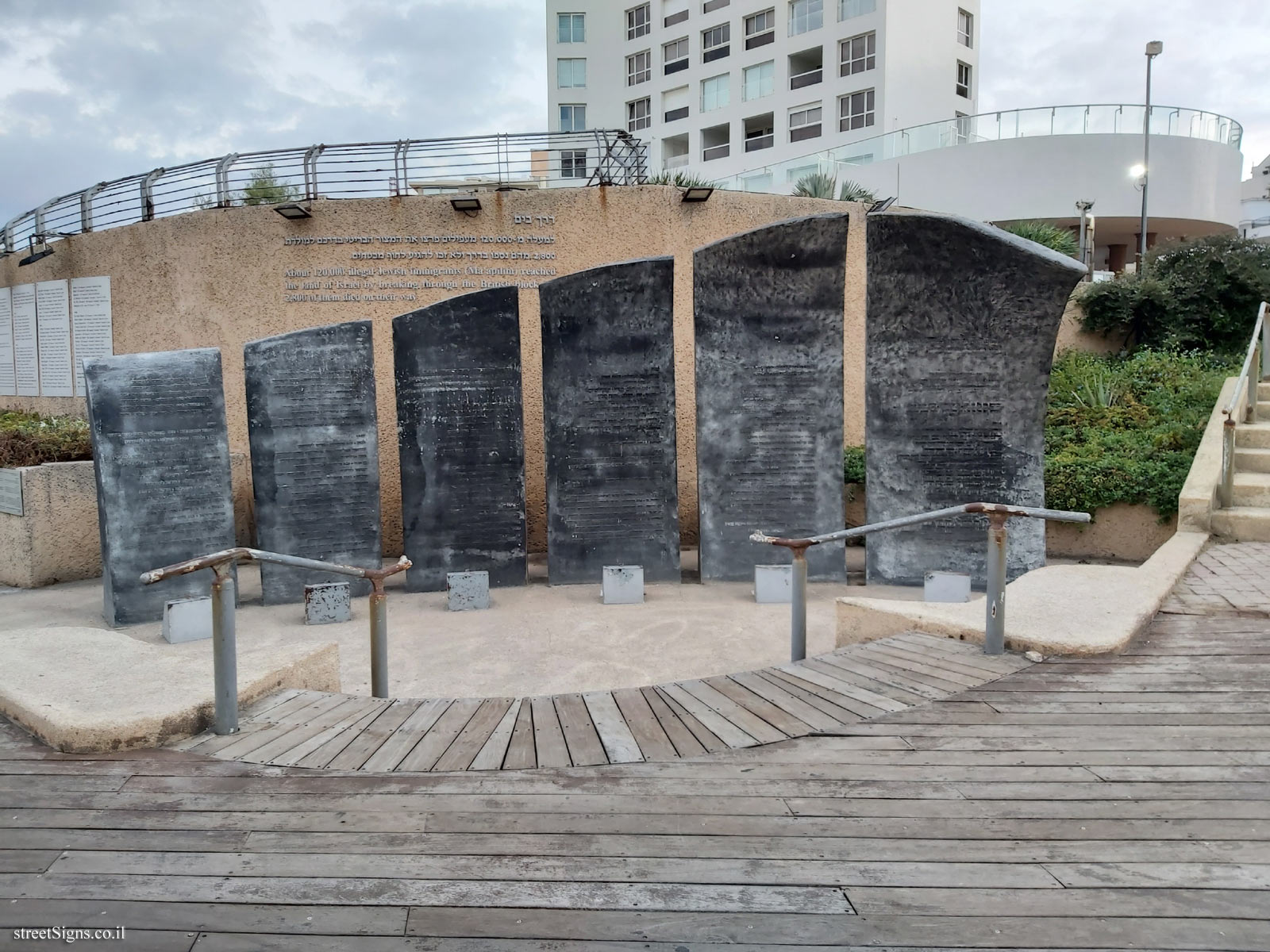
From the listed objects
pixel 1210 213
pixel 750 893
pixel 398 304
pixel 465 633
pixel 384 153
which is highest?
pixel 1210 213

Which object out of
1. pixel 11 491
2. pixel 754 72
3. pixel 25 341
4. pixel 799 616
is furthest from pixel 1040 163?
pixel 11 491

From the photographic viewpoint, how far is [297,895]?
7.07 ft

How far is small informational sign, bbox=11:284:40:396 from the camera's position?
11391 millimetres

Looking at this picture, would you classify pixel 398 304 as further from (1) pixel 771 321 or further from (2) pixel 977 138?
(2) pixel 977 138

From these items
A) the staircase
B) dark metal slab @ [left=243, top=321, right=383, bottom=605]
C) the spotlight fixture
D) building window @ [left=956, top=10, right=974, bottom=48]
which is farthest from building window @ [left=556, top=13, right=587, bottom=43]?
the staircase

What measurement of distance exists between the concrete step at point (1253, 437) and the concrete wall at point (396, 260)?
16.0ft

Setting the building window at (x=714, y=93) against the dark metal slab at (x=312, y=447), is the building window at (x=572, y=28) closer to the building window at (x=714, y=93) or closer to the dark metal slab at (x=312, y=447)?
the building window at (x=714, y=93)

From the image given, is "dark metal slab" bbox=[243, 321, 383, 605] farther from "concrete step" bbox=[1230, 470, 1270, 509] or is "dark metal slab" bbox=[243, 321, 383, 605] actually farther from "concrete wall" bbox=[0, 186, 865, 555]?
"concrete step" bbox=[1230, 470, 1270, 509]

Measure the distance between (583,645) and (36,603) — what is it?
4826 millimetres

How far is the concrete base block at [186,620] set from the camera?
644 centimetres

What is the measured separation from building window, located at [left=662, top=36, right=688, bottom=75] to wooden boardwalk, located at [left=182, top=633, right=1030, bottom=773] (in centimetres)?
3029

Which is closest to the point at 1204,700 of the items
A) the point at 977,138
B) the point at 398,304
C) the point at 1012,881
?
the point at 1012,881

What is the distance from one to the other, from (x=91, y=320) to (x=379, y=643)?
8.66 metres

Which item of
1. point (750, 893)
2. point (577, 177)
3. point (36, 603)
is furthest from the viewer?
point (577, 177)
